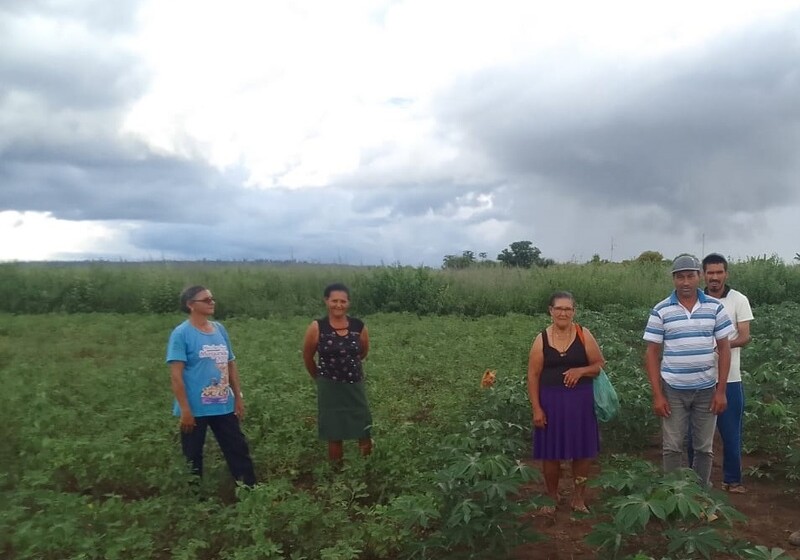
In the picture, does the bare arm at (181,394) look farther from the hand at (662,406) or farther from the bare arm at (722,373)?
the bare arm at (722,373)

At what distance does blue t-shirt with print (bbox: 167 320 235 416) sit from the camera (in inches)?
199

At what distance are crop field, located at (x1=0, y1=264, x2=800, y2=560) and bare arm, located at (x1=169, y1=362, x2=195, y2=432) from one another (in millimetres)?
445

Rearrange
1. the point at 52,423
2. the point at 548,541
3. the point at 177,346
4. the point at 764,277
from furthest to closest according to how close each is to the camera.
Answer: the point at 764,277 → the point at 52,423 → the point at 177,346 → the point at 548,541

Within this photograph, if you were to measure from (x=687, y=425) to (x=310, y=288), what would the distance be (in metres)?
18.1

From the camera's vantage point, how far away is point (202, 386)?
508cm

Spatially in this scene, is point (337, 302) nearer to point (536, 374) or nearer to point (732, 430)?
point (536, 374)

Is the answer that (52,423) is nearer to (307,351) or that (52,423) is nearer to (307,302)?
(307,351)

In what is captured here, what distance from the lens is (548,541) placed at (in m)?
4.39

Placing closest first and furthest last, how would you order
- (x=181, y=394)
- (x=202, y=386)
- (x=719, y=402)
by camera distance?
(x=719, y=402) < (x=181, y=394) < (x=202, y=386)

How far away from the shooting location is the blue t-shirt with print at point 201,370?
199 inches

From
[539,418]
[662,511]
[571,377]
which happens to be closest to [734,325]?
[571,377]

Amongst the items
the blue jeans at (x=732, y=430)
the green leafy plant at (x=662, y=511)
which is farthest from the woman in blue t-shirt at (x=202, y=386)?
the blue jeans at (x=732, y=430)

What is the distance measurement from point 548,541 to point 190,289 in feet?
9.57

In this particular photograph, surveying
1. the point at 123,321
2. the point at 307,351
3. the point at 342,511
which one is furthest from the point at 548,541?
the point at 123,321
